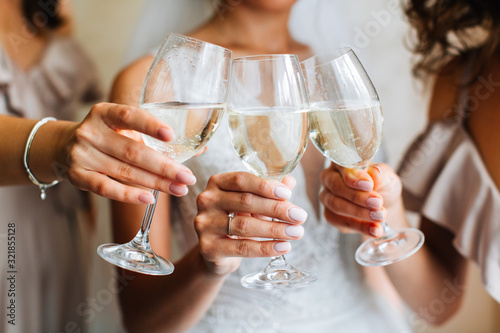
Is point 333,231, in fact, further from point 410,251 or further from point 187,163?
point 410,251

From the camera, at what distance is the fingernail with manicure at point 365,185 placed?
691 mm

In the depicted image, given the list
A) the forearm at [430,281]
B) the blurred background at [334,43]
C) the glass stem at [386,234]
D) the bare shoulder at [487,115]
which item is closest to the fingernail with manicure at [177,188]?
the glass stem at [386,234]

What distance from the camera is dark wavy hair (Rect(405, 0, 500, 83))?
143 cm

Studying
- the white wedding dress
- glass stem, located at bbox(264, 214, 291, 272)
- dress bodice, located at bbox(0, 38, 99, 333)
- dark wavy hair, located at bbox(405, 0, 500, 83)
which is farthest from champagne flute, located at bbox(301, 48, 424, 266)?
dark wavy hair, located at bbox(405, 0, 500, 83)

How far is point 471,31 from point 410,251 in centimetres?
102

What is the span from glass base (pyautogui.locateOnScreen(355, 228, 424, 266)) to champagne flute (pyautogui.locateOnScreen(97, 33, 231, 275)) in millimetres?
348

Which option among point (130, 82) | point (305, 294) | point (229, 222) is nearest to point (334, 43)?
point (130, 82)

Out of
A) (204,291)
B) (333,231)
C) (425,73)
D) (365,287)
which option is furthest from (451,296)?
(204,291)

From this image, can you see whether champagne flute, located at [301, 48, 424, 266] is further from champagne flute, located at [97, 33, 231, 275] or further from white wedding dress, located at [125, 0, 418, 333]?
white wedding dress, located at [125, 0, 418, 333]

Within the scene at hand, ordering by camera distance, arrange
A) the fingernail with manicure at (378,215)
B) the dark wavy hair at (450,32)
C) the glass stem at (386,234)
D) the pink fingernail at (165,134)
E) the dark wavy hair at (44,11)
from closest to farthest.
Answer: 1. the pink fingernail at (165,134)
2. the fingernail with manicure at (378,215)
3. the glass stem at (386,234)
4. the dark wavy hair at (44,11)
5. the dark wavy hair at (450,32)

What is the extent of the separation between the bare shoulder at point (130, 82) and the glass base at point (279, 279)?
0.70 metres

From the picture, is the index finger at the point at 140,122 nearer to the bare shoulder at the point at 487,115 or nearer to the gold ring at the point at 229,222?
the gold ring at the point at 229,222

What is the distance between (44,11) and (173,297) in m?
0.78

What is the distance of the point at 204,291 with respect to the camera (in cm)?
92
